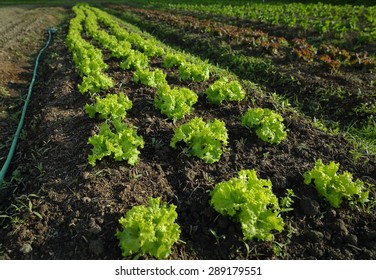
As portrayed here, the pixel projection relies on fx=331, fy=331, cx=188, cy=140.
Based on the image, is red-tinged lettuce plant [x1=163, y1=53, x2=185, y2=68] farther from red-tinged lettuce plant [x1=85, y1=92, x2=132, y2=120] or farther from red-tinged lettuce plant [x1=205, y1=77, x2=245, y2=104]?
red-tinged lettuce plant [x1=85, y1=92, x2=132, y2=120]

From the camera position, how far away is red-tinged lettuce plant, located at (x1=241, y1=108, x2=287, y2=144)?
544cm

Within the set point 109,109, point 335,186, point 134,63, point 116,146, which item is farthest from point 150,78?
point 335,186

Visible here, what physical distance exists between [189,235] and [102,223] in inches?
42.0

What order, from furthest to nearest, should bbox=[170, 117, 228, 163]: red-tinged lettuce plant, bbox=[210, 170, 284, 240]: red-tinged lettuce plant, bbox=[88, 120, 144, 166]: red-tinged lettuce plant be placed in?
1. bbox=[170, 117, 228, 163]: red-tinged lettuce plant
2. bbox=[88, 120, 144, 166]: red-tinged lettuce plant
3. bbox=[210, 170, 284, 240]: red-tinged lettuce plant

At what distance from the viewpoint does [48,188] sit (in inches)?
183

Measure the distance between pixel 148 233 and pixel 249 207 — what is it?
121cm

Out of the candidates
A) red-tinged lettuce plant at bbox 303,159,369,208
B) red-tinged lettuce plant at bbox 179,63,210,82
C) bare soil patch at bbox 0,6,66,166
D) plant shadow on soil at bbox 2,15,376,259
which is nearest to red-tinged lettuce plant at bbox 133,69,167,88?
red-tinged lettuce plant at bbox 179,63,210,82

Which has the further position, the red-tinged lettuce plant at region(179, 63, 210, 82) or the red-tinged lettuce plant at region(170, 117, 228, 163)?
the red-tinged lettuce plant at region(179, 63, 210, 82)

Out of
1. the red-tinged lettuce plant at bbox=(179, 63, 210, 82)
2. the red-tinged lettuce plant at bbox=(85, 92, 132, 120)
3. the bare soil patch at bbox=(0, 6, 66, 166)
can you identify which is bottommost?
the bare soil patch at bbox=(0, 6, 66, 166)

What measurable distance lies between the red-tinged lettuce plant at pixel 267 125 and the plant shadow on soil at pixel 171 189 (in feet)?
0.56

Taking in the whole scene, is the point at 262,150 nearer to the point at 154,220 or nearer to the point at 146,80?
the point at 154,220

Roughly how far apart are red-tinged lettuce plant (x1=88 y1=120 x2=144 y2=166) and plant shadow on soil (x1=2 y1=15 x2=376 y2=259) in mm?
178

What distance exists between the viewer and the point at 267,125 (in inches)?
216

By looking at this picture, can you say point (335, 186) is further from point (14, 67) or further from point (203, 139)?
point (14, 67)
